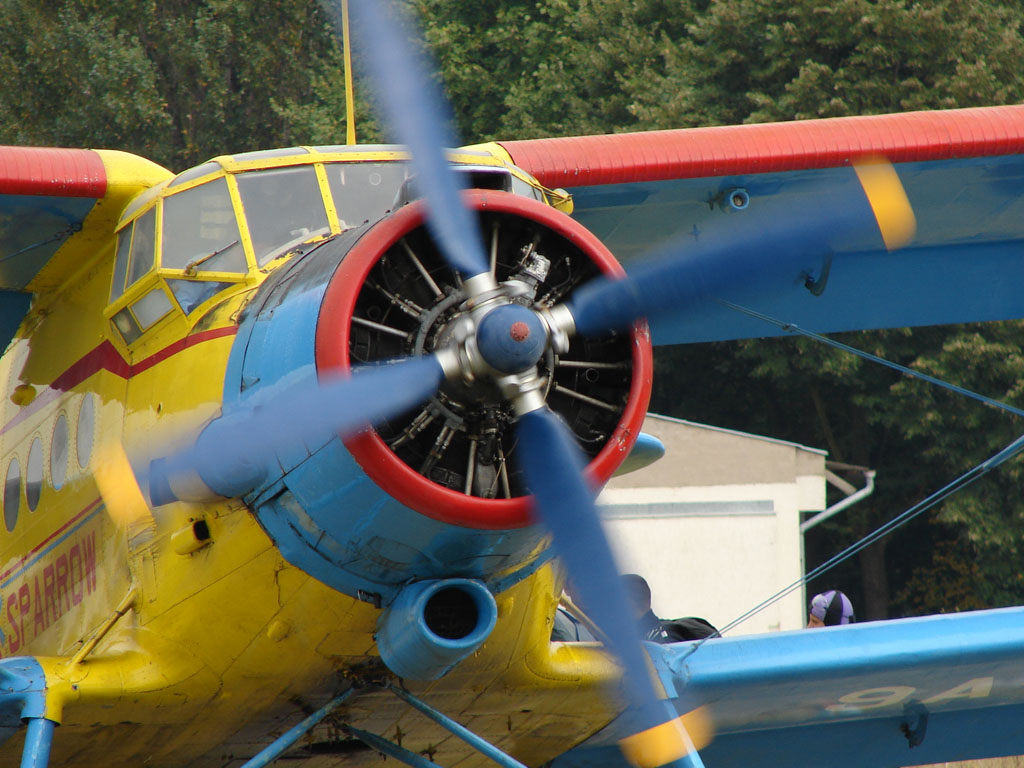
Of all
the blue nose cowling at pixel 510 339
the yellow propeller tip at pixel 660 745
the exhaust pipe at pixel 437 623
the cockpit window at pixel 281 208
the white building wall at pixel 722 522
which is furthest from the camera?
the white building wall at pixel 722 522

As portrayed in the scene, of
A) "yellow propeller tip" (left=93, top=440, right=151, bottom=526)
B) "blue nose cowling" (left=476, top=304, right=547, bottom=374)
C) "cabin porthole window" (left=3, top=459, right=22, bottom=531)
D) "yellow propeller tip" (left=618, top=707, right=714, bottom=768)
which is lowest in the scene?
"yellow propeller tip" (left=618, top=707, right=714, bottom=768)

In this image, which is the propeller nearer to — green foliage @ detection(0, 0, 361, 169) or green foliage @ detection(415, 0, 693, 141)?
green foliage @ detection(415, 0, 693, 141)

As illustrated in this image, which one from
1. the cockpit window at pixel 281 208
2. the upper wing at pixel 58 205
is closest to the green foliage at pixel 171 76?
the upper wing at pixel 58 205

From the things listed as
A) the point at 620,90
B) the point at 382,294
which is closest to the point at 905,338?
the point at 620,90

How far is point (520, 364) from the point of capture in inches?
174

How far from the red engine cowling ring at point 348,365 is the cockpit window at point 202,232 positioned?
1176 mm

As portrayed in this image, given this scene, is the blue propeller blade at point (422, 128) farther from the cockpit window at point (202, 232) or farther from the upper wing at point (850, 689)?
the upper wing at point (850, 689)

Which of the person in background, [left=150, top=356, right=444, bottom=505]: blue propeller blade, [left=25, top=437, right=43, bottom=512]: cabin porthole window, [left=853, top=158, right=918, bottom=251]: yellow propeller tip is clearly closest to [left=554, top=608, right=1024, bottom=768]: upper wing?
Result: the person in background

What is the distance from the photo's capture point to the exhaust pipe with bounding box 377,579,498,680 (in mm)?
5039

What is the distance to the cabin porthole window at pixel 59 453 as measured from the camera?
668cm

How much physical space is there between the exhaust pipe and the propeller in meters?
0.44

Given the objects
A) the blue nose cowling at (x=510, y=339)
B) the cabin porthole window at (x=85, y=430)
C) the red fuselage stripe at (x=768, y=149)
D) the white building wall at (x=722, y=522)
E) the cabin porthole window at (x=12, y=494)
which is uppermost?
the white building wall at (x=722, y=522)

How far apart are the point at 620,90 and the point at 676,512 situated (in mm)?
11241

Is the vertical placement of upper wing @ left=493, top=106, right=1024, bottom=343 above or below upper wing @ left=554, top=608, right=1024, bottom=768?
above
